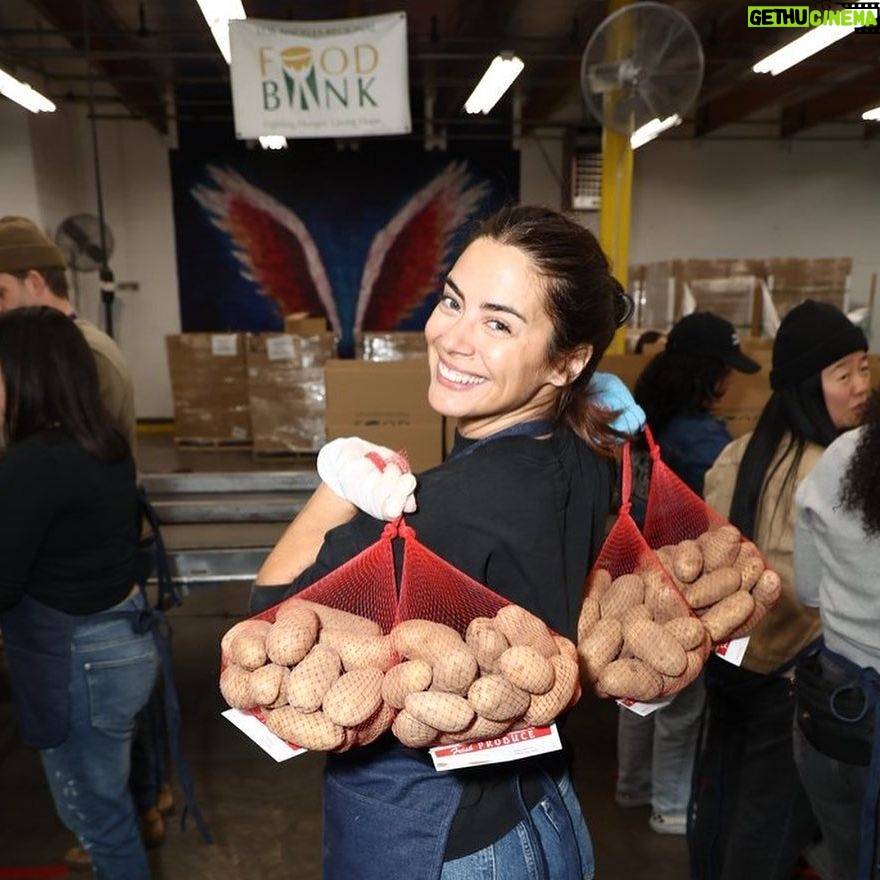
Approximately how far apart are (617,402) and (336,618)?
0.52 meters

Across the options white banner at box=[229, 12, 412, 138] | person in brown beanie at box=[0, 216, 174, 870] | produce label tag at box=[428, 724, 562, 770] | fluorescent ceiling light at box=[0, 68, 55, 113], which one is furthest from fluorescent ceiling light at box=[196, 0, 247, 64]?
produce label tag at box=[428, 724, 562, 770]

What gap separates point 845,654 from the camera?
1291 mm

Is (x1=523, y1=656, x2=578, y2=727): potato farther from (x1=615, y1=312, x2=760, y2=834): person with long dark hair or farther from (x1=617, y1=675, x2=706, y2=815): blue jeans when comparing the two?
(x1=617, y1=675, x2=706, y2=815): blue jeans

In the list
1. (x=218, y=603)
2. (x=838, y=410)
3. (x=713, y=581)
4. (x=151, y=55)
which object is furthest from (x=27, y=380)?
(x=151, y=55)

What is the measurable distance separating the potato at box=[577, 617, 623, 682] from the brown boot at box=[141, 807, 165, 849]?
1.87 m

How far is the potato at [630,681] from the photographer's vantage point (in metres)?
0.90

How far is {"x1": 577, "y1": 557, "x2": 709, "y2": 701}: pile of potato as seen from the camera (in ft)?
3.01

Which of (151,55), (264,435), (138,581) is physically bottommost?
(264,435)

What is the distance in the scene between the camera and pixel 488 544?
2.60ft

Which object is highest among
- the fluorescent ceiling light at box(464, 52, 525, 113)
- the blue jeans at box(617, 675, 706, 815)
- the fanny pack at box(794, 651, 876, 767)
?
Answer: the fluorescent ceiling light at box(464, 52, 525, 113)

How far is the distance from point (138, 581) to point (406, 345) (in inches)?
165

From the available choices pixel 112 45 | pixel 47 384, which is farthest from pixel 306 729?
pixel 112 45

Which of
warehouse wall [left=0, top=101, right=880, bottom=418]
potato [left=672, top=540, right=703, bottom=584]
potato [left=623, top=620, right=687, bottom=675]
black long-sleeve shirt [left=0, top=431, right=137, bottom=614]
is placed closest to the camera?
potato [left=623, top=620, right=687, bottom=675]

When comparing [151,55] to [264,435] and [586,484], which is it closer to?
[264,435]
